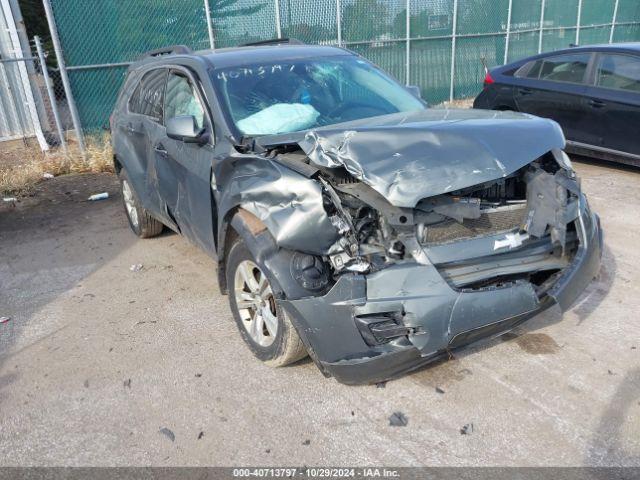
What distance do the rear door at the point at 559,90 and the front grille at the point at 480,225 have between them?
5015mm

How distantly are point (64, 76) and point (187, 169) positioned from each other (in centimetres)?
628

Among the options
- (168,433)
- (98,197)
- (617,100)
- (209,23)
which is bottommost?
(98,197)

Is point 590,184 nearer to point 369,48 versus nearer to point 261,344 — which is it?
point 261,344

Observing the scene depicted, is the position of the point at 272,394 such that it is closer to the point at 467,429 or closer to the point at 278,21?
the point at 467,429

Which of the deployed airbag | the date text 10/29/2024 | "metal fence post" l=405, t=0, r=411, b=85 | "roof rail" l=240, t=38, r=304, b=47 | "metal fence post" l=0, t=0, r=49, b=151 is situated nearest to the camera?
the date text 10/29/2024

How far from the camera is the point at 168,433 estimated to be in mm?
2891

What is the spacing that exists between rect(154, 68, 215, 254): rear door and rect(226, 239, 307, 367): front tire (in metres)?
0.50

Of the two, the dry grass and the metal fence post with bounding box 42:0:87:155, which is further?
the metal fence post with bounding box 42:0:87:155

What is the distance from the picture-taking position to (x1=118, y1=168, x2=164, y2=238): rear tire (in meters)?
5.64

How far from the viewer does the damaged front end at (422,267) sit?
2.65 m

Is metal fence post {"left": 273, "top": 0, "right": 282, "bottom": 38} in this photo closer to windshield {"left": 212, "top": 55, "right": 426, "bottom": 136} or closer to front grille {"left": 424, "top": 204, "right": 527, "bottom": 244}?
windshield {"left": 212, "top": 55, "right": 426, "bottom": 136}

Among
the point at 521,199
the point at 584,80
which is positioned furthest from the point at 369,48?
the point at 521,199

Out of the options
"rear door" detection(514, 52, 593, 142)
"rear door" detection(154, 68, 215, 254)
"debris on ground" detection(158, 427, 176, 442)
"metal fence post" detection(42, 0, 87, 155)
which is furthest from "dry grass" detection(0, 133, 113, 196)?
"rear door" detection(514, 52, 593, 142)

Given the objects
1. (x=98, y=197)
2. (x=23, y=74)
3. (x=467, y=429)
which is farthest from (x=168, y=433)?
(x=23, y=74)
